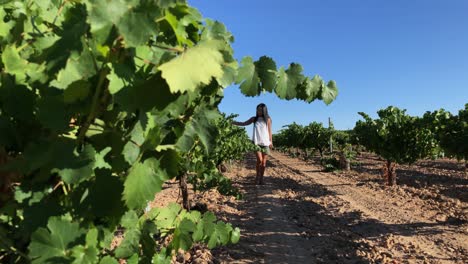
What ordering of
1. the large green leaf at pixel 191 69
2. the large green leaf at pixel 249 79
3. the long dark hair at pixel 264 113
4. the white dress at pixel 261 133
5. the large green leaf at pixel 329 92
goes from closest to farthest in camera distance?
1. the large green leaf at pixel 191 69
2. the large green leaf at pixel 249 79
3. the large green leaf at pixel 329 92
4. the white dress at pixel 261 133
5. the long dark hair at pixel 264 113

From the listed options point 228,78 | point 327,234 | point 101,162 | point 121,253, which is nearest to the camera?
point 228,78

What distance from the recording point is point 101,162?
1.10m

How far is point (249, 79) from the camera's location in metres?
1.33

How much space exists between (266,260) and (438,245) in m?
2.36

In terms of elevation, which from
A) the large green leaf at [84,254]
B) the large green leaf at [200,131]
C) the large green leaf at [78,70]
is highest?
the large green leaf at [78,70]

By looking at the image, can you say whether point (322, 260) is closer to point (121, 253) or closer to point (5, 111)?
point (121, 253)

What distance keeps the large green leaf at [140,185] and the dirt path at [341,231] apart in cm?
344

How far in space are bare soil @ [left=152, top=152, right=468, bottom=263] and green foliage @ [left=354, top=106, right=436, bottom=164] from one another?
5.89 feet

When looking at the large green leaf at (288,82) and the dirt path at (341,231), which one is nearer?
the large green leaf at (288,82)

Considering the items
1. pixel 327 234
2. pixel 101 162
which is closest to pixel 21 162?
pixel 101 162

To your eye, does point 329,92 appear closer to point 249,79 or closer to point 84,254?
point 249,79

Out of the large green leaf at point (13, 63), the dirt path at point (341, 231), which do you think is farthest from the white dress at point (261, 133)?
the large green leaf at point (13, 63)

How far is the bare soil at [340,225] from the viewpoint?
4.53 meters

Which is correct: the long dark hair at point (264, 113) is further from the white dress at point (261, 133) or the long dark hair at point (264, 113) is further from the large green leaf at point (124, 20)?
the large green leaf at point (124, 20)
